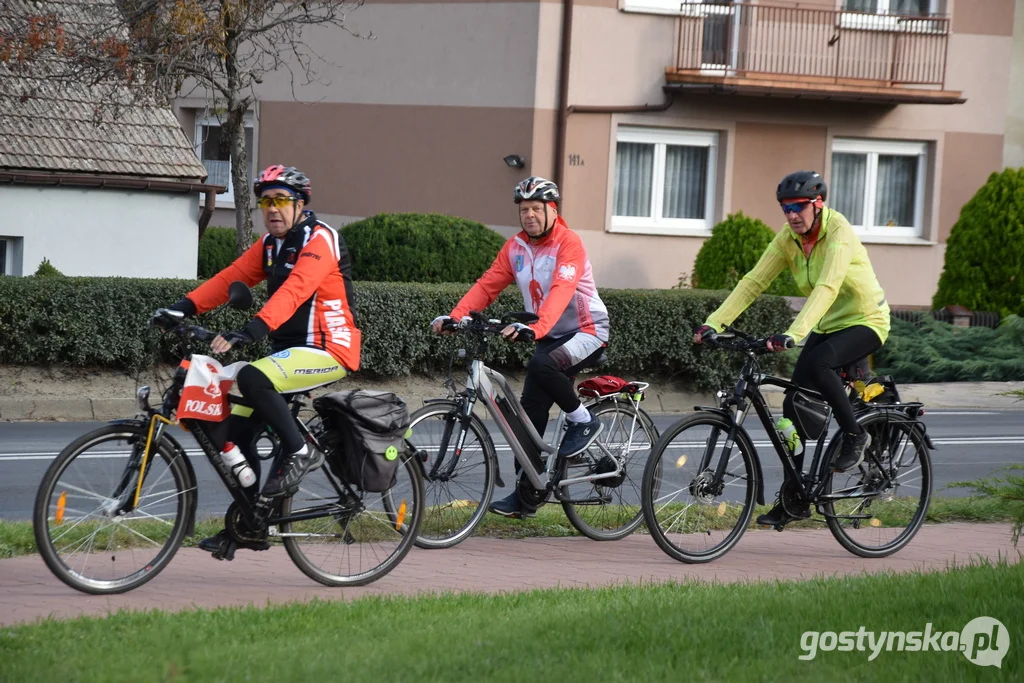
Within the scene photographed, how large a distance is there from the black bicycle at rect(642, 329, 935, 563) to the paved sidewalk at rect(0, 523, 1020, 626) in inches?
6.3

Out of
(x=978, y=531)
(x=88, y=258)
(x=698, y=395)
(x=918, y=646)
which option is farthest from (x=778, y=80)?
(x=918, y=646)

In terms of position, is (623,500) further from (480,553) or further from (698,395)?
(698,395)

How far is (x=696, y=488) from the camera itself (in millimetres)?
7320

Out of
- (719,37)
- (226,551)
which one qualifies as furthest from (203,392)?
(719,37)

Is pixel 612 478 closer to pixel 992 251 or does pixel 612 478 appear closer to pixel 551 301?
pixel 551 301

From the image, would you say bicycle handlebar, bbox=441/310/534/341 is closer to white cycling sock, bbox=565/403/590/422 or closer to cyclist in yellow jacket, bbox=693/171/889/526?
white cycling sock, bbox=565/403/590/422

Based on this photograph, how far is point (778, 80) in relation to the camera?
22.8 metres

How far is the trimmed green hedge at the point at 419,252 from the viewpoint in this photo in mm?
18594

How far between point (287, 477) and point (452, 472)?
1.22 metres

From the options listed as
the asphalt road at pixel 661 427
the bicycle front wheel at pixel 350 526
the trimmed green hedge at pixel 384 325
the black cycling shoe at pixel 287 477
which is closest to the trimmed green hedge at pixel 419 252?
Answer: the trimmed green hedge at pixel 384 325

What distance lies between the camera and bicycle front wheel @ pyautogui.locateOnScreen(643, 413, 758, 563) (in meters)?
7.25

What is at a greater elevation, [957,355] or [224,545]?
[957,355]

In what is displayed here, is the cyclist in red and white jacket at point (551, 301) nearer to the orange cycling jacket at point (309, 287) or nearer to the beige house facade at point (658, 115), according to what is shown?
the orange cycling jacket at point (309, 287)


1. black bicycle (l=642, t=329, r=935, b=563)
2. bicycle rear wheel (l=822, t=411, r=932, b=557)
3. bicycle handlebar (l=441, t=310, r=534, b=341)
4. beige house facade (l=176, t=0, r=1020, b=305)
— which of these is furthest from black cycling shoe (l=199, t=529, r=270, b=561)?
beige house facade (l=176, t=0, r=1020, b=305)
